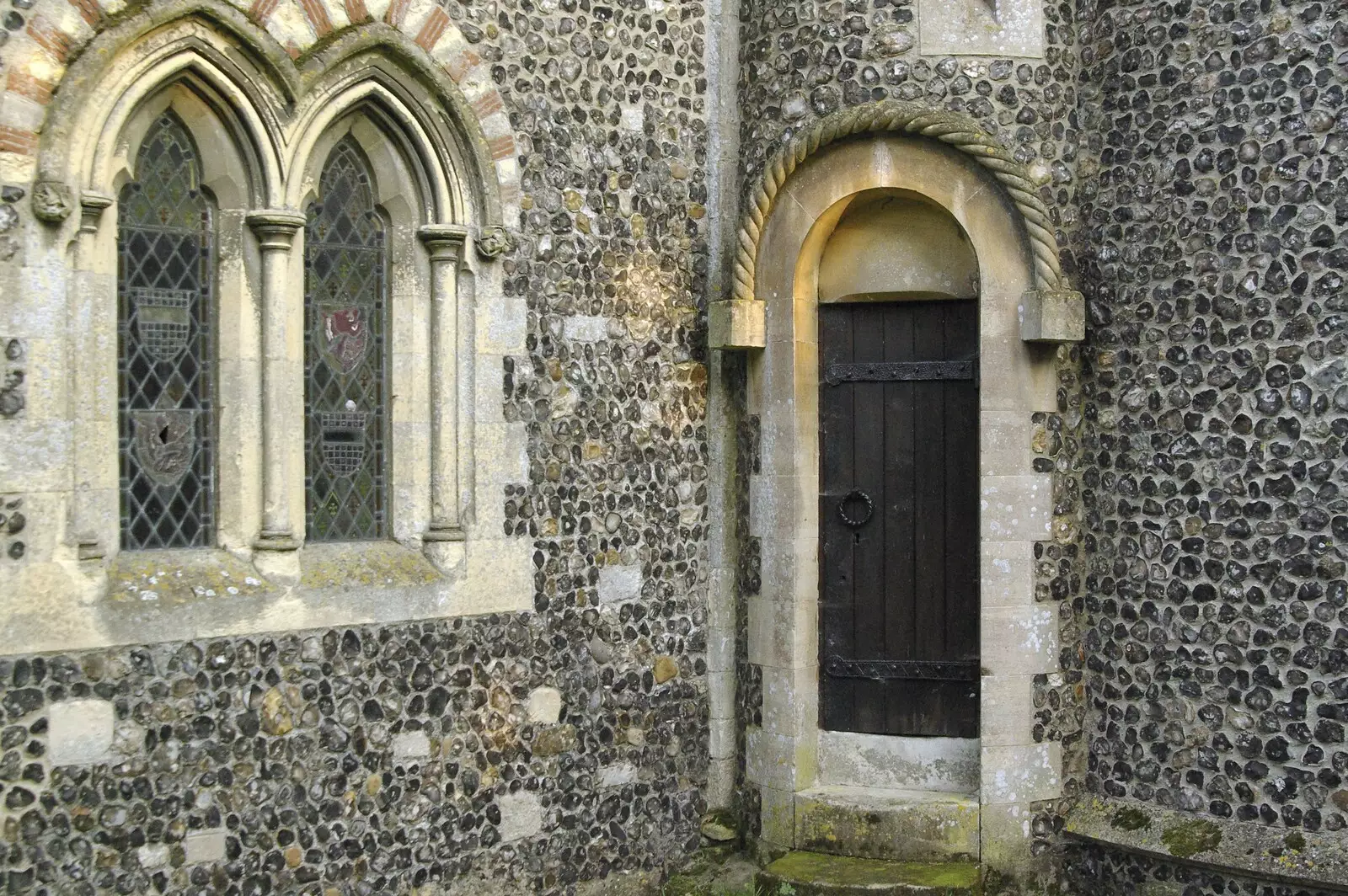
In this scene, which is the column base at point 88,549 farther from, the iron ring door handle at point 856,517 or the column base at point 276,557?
the iron ring door handle at point 856,517

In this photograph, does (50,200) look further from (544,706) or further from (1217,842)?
(1217,842)

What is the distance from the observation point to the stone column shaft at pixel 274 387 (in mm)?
6805

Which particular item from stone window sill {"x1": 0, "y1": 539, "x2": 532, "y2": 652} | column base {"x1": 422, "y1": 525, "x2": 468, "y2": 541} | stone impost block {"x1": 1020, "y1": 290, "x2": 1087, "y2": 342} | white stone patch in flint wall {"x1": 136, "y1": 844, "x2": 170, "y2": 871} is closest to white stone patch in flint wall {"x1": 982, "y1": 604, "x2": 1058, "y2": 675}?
stone impost block {"x1": 1020, "y1": 290, "x2": 1087, "y2": 342}

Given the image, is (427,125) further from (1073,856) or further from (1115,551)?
(1073,856)

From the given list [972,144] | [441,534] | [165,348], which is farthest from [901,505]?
[165,348]

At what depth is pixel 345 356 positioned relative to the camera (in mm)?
7230

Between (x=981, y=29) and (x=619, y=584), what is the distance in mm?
3298

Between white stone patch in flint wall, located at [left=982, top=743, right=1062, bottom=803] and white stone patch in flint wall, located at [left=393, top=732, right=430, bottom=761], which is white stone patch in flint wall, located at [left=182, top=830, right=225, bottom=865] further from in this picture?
white stone patch in flint wall, located at [left=982, top=743, right=1062, bottom=803]

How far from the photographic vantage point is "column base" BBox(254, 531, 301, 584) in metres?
6.79

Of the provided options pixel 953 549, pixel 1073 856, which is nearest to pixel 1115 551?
pixel 953 549

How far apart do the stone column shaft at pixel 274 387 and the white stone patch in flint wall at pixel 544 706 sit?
146 cm

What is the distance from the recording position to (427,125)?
7309 mm

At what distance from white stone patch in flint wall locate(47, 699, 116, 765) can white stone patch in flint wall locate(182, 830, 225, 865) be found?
20.4 inches

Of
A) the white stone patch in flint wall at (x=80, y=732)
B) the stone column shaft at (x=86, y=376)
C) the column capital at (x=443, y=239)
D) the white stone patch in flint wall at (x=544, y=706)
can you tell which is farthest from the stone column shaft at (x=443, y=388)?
the white stone patch in flint wall at (x=80, y=732)
